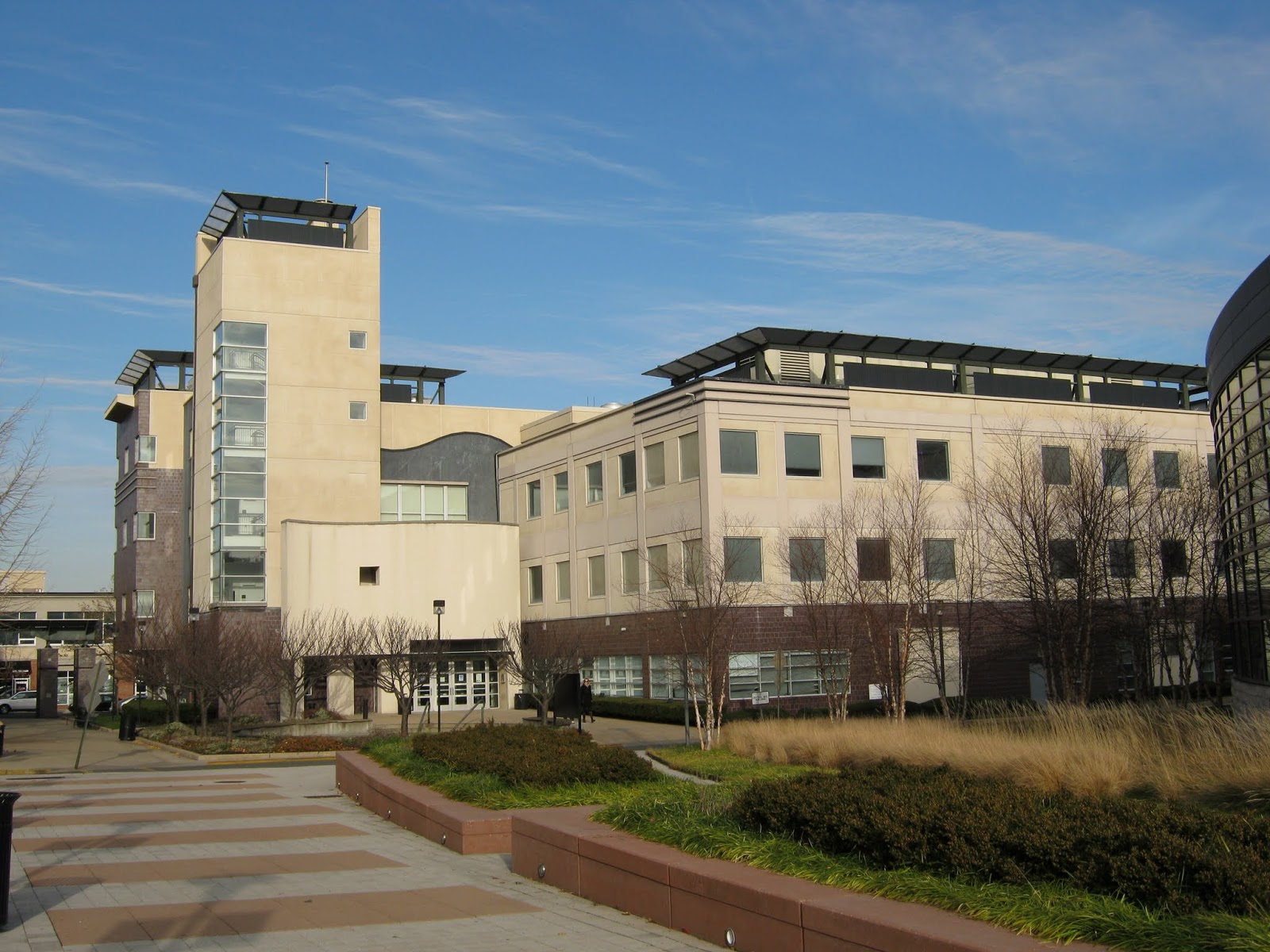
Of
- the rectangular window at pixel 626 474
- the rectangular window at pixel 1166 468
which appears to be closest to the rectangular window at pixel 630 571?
the rectangular window at pixel 626 474

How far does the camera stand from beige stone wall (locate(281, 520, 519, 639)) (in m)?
51.6

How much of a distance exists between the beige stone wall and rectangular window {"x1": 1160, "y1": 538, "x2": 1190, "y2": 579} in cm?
2651

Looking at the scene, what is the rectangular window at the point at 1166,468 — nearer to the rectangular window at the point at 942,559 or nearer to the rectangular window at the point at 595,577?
the rectangular window at the point at 942,559

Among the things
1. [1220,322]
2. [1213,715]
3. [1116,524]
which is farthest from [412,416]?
[1213,715]

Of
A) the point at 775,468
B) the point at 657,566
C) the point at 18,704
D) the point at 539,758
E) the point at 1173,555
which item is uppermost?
the point at 775,468

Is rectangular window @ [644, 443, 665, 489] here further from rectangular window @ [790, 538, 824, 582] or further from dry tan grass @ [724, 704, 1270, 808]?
dry tan grass @ [724, 704, 1270, 808]

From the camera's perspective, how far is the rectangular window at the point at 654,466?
44.9 m

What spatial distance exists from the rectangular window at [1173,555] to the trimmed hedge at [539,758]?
26460 mm

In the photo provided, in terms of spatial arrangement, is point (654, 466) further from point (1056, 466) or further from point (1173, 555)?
point (1173, 555)

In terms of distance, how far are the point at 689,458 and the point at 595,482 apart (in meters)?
7.36

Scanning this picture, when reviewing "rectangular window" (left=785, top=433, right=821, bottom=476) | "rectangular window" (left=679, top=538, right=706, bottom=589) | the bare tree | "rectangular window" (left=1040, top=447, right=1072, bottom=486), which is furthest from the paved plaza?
"rectangular window" (left=1040, top=447, right=1072, bottom=486)

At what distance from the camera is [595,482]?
4969 cm

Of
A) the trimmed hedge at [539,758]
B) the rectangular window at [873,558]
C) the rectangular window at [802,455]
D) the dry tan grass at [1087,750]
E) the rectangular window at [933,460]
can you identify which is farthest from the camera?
the rectangular window at [933,460]

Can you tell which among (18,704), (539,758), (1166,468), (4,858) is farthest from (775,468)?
(18,704)
